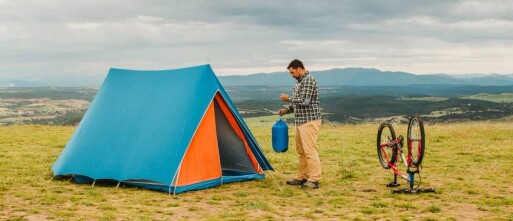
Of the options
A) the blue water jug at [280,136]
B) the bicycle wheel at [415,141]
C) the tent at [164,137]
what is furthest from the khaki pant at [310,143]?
the bicycle wheel at [415,141]

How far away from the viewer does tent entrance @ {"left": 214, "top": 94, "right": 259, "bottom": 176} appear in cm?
1195

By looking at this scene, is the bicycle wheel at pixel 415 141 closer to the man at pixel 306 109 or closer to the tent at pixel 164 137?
the man at pixel 306 109

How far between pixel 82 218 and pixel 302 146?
15.6 feet

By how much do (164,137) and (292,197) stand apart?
295 cm

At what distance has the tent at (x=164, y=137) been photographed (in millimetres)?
10930

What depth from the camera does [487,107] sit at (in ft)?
321

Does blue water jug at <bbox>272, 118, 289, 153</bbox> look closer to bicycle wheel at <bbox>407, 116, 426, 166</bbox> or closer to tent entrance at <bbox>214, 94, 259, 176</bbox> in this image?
tent entrance at <bbox>214, 94, 259, 176</bbox>

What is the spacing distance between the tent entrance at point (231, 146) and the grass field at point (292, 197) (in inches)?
20.5

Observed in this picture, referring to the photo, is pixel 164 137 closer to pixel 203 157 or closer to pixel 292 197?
pixel 203 157

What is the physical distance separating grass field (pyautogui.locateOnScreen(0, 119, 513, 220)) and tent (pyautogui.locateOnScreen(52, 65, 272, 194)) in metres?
0.34

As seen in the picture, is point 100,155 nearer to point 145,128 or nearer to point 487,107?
point 145,128

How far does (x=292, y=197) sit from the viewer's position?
10.3m

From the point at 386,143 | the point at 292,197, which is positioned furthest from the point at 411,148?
the point at 292,197

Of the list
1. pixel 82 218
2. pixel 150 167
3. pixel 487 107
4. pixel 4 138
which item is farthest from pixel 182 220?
pixel 487 107
